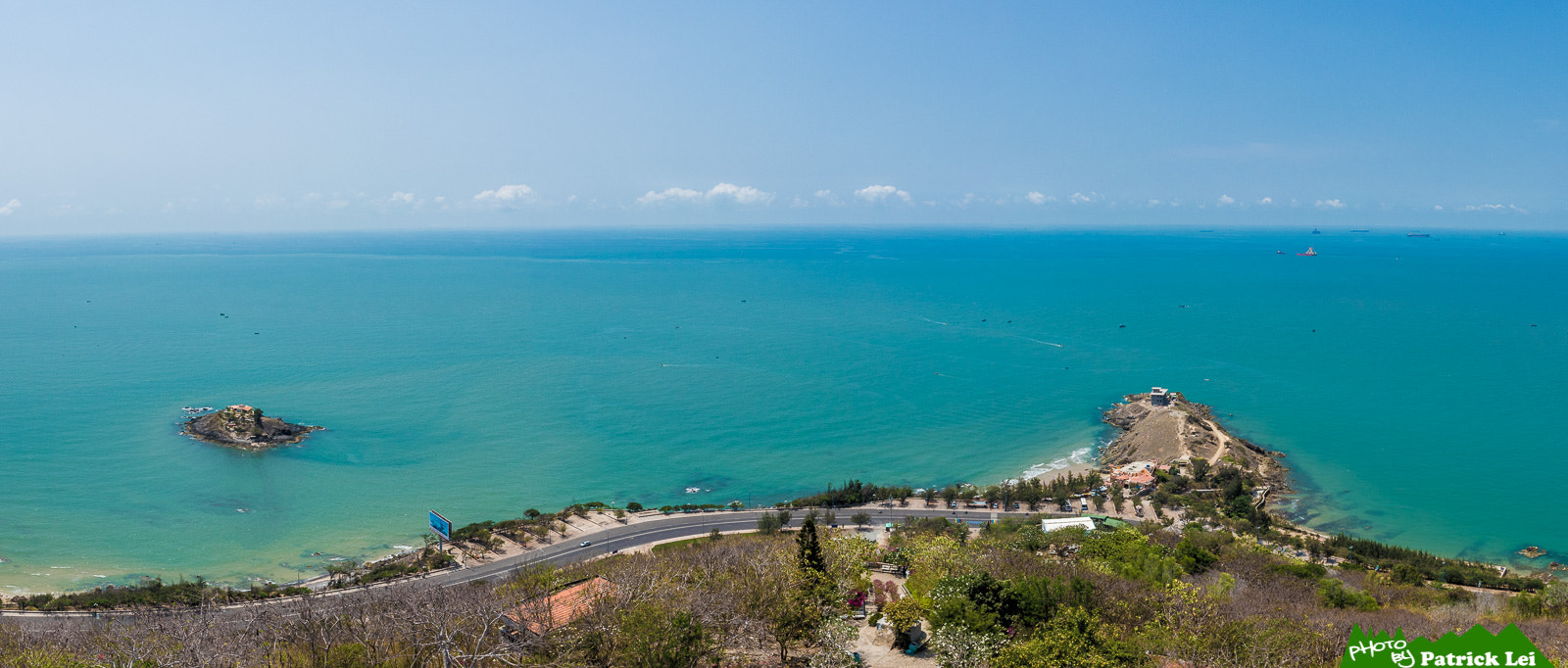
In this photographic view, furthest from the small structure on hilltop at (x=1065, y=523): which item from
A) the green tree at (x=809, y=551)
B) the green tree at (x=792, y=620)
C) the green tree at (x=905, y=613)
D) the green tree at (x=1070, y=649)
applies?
the green tree at (x=792, y=620)

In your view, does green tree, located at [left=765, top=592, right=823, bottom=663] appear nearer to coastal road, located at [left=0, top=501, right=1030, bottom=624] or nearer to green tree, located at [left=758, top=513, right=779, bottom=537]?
coastal road, located at [left=0, top=501, right=1030, bottom=624]

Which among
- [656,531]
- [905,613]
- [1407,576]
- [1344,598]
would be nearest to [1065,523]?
[1407,576]

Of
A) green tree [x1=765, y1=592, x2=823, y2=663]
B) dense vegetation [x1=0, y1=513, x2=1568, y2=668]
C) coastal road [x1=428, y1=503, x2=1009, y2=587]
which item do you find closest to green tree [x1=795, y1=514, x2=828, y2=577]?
dense vegetation [x1=0, y1=513, x2=1568, y2=668]

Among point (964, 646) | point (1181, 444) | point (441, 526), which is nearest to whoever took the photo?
point (964, 646)

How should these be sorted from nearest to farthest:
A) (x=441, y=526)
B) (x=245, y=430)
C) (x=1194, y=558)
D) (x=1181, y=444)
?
(x=1194, y=558) < (x=441, y=526) < (x=1181, y=444) < (x=245, y=430)

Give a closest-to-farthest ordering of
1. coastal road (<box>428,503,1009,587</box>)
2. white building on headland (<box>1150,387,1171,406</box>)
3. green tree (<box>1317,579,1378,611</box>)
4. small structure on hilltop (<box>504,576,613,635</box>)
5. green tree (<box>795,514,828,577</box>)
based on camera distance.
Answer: small structure on hilltop (<box>504,576,613,635</box>) < green tree (<box>795,514,828,577</box>) < green tree (<box>1317,579,1378,611</box>) < coastal road (<box>428,503,1009,587</box>) < white building on headland (<box>1150,387,1171,406</box>)

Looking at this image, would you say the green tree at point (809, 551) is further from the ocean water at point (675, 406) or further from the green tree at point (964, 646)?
the ocean water at point (675, 406)

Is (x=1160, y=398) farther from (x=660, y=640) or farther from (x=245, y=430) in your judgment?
(x=245, y=430)
